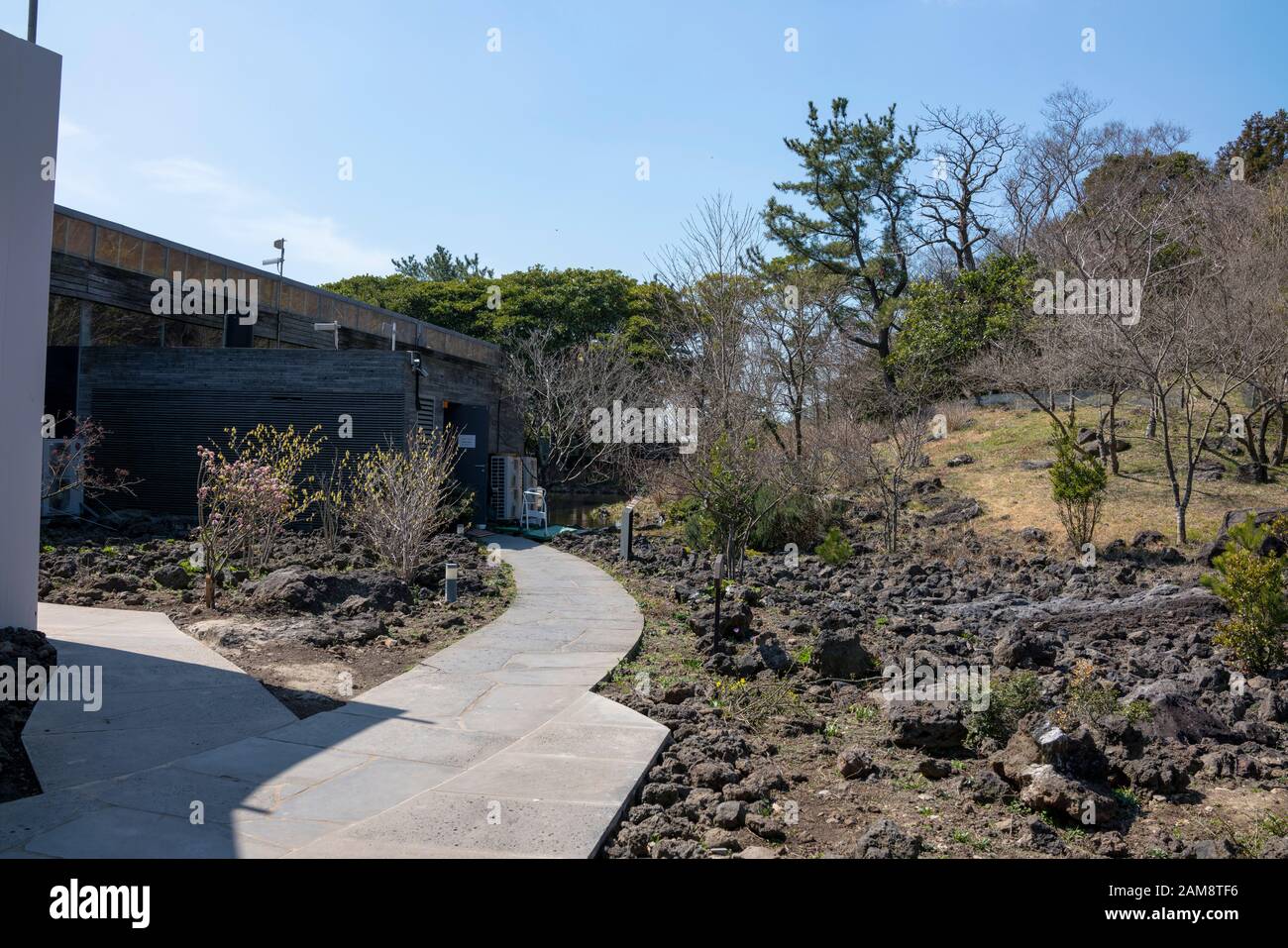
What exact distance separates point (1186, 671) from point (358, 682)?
6.60 metres

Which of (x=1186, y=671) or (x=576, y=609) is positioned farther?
(x=576, y=609)

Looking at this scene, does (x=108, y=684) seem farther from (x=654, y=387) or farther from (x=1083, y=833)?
(x=654, y=387)

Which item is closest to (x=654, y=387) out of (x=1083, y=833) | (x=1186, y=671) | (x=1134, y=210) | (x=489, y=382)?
(x=489, y=382)

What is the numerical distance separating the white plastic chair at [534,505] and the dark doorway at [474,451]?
1.01m

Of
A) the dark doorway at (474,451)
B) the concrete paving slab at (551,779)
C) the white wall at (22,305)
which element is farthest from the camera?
the dark doorway at (474,451)

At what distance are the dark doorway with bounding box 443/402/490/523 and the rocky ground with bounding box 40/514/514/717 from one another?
609 cm

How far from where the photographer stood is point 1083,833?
4297mm

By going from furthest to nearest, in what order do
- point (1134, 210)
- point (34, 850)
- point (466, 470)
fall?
point (1134, 210) < point (466, 470) < point (34, 850)

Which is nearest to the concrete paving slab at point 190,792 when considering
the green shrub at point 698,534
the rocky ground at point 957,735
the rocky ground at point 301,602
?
the rocky ground at point 301,602

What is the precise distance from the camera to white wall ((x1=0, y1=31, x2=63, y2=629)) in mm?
6762

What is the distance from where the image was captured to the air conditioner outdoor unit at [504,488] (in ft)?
69.7

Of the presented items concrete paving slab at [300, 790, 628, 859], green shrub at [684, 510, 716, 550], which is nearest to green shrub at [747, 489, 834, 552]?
green shrub at [684, 510, 716, 550]

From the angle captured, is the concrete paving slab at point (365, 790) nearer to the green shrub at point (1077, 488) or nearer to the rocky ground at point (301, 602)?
the rocky ground at point (301, 602)

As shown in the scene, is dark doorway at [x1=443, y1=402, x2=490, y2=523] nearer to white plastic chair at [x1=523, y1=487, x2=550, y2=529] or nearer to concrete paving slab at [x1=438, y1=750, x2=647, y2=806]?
white plastic chair at [x1=523, y1=487, x2=550, y2=529]
